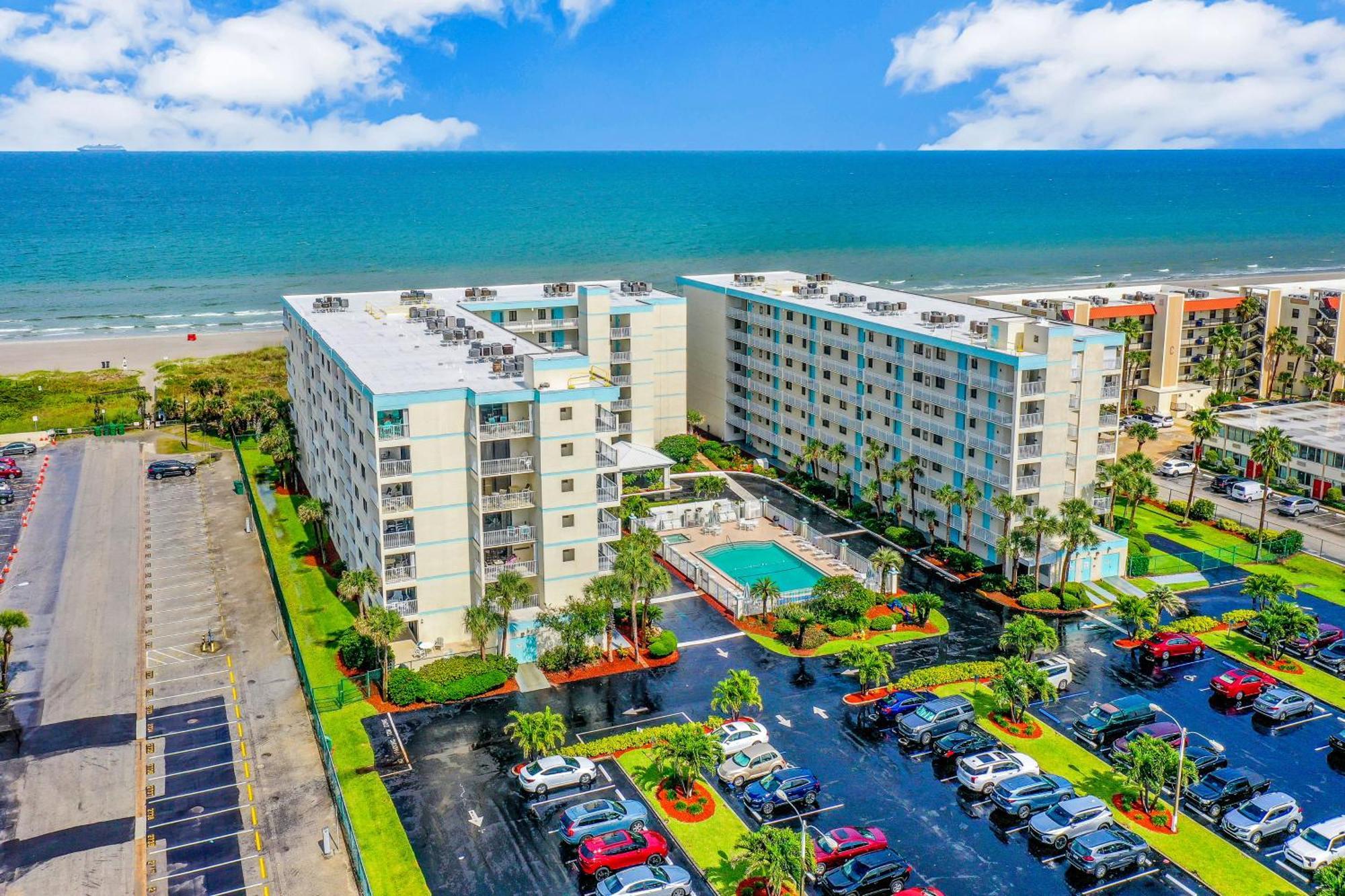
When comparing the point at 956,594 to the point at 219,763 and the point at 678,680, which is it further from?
the point at 219,763

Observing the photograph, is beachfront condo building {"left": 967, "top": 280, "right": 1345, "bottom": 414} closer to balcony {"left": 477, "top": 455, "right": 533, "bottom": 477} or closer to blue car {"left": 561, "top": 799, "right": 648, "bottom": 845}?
balcony {"left": 477, "top": 455, "right": 533, "bottom": 477}

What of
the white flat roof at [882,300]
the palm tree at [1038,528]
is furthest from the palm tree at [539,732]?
the white flat roof at [882,300]

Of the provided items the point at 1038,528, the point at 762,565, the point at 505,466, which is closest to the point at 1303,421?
the point at 1038,528

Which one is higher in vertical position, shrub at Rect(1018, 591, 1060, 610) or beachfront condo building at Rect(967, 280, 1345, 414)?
beachfront condo building at Rect(967, 280, 1345, 414)

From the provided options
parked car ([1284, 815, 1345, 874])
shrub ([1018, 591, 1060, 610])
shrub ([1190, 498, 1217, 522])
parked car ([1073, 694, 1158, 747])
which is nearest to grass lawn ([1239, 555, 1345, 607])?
shrub ([1190, 498, 1217, 522])

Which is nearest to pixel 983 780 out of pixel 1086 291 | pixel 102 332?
pixel 1086 291
